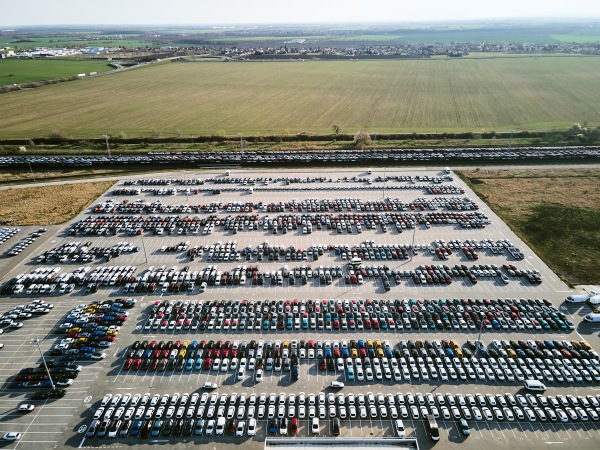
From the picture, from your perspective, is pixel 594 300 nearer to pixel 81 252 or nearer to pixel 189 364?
pixel 189 364

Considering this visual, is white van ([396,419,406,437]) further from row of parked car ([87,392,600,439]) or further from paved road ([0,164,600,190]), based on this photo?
paved road ([0,164,600,190])

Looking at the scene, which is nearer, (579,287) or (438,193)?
(579,287)

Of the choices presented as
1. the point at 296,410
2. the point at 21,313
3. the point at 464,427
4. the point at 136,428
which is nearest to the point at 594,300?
the point at 464,427

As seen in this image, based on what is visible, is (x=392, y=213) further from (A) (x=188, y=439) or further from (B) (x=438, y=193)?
(A) (x=188, y=439)

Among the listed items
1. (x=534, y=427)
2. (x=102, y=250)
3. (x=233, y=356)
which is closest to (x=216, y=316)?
(x=233, y=356)

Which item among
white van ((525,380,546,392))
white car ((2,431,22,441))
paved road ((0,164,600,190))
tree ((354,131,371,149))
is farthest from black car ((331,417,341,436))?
tree ((354,131,371,149))

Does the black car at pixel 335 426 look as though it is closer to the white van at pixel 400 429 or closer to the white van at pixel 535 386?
the white van at pixel 400 429
